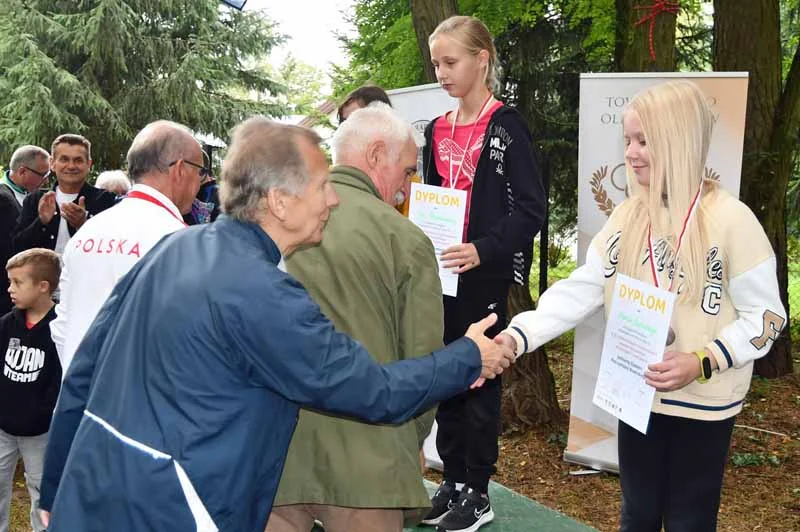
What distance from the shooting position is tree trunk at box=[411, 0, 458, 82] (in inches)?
236

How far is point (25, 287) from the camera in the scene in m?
4.60

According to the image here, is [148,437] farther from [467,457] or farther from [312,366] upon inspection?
[467,457]

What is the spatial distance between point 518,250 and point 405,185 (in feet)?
3.71

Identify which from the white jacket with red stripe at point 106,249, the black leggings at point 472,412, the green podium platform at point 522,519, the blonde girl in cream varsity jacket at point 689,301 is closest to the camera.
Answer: the blonde girl in cream varsity jacket at point 689,301

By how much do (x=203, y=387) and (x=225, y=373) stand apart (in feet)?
0.20

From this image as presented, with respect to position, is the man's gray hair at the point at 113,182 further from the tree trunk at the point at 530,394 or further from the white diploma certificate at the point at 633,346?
the white diploma certificate at the point at 633,346

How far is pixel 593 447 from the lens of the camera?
6219mm

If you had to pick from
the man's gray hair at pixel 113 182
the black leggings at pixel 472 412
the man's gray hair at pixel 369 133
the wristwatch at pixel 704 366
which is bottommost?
the black leggings at pixel 472 412

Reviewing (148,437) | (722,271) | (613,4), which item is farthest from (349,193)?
(613,4)

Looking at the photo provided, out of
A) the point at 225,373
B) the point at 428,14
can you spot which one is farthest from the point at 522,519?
the point at 428,14

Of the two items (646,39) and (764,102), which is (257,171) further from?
(764,102)

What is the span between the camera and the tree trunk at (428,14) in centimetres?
599

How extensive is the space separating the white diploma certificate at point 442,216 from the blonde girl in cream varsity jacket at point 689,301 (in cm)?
104

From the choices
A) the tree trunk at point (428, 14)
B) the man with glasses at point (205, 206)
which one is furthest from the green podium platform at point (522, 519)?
the tree trunk at point (428, 14)
